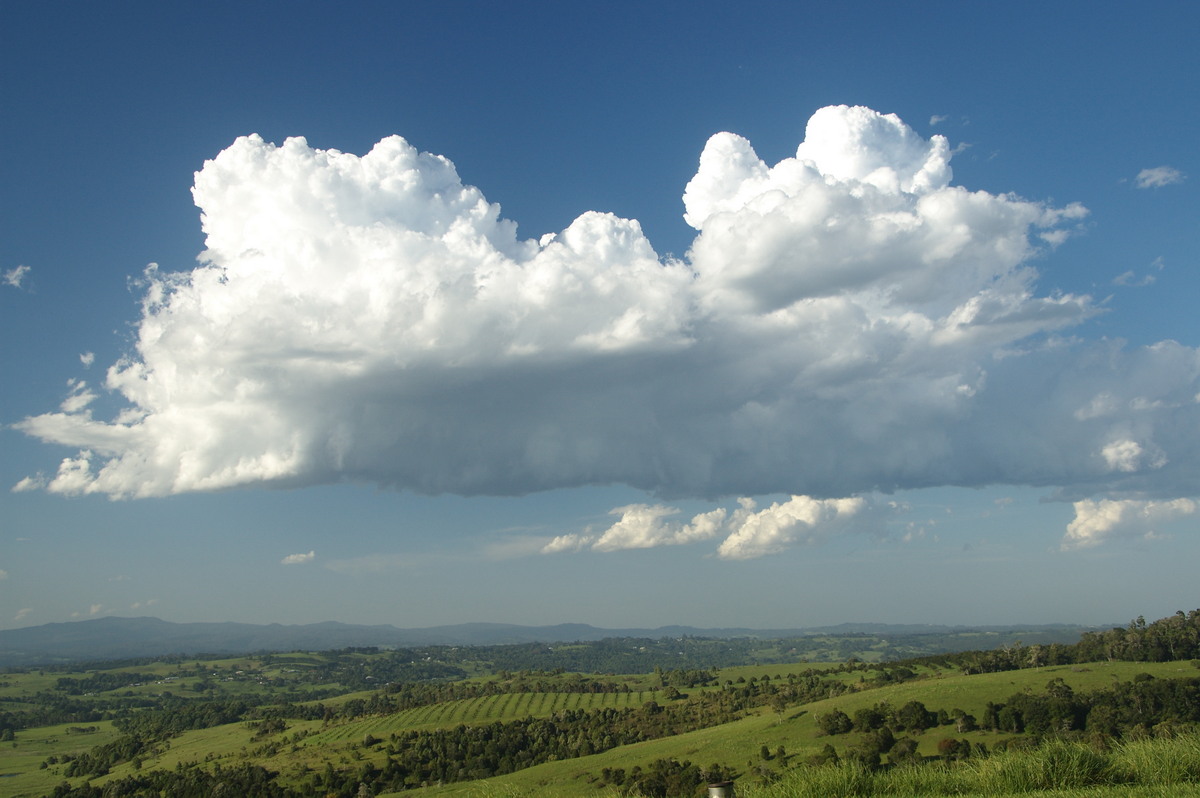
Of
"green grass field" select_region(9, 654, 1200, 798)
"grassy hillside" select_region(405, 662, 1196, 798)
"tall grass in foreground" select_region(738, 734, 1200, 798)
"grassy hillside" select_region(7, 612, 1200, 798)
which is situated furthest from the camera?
"grassy hillside" select_region(405, 662, 1196, 798)

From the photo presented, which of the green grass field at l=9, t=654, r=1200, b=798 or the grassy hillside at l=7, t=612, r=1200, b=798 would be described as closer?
the green grass field at l=9, t=654, r=1200, b=798

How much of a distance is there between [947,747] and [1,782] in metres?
202

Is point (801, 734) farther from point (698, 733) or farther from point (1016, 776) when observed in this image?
point (1016, 776)

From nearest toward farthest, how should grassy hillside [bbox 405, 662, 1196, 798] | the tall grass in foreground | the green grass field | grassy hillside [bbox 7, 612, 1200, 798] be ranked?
1. the tall grass in foreground
2. the green grass field
3. grassy hillside [bbox 7, 612, 1200, 798]
4. grassy hillside [bbox 405, 662, 1196, 798]

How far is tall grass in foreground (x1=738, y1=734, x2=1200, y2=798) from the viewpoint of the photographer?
1666 centimetres

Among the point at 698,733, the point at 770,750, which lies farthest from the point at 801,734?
the point at 698,733

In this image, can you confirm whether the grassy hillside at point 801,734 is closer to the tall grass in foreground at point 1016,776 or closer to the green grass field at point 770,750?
the green grass field at point 770,750

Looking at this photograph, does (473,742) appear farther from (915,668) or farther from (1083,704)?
(1083,704)

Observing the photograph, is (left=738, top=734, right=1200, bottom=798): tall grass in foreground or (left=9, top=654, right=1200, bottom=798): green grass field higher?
(left=738, top=734, right=1200, bottom=798): tall grass in foreground

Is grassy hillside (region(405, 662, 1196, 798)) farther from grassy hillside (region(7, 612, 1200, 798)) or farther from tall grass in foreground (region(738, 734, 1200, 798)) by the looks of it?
tall grass in foreground (region(738, 734, 1200, 798))

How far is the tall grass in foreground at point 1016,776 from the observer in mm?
16656

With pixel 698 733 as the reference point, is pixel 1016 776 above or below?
above

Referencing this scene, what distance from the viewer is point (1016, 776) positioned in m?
16.8

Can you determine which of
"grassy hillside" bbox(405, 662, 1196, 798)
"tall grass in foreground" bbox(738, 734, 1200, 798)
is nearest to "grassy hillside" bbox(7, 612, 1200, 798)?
"grassy hillside" bbox(405, 662, 1196, 798)
